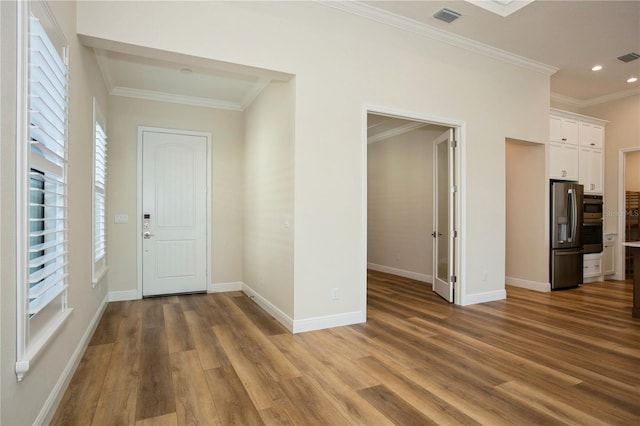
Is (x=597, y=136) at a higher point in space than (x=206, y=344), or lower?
higher

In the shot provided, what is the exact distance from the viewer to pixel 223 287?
18.0 ft

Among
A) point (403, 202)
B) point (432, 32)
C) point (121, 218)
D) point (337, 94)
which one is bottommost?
point (121, 218)

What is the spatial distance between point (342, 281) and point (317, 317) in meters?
0.45

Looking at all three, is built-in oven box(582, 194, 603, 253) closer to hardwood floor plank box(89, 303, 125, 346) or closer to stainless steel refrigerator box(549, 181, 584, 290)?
stainless steel refrigerator box(549, 181, 584, 290)

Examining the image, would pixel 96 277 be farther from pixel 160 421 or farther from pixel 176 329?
pixel 160 421

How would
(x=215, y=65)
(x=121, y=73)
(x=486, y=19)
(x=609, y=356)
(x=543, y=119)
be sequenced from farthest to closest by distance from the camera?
(x=543, y=119) < (x=121, y=73) < (x=486, y=19) < (x=215, y=65) < (x=609, y=356)

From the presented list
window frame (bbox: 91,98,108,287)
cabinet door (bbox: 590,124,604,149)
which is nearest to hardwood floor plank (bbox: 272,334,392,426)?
window frame (bbox: 91,98,108,287)

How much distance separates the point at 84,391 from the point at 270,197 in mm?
2521

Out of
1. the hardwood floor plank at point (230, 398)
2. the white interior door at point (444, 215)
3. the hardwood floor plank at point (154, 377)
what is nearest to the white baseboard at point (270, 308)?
the hardwood floor plank at point (230, 398)

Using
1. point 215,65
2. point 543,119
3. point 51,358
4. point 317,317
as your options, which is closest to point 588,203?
point 543,119

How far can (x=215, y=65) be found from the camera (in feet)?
10.7

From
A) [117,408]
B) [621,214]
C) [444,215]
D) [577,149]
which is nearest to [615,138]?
[577,149]

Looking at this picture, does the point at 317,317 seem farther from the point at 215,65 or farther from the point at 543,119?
the point at 543,119

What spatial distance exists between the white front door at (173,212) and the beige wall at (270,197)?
0.69 metres
